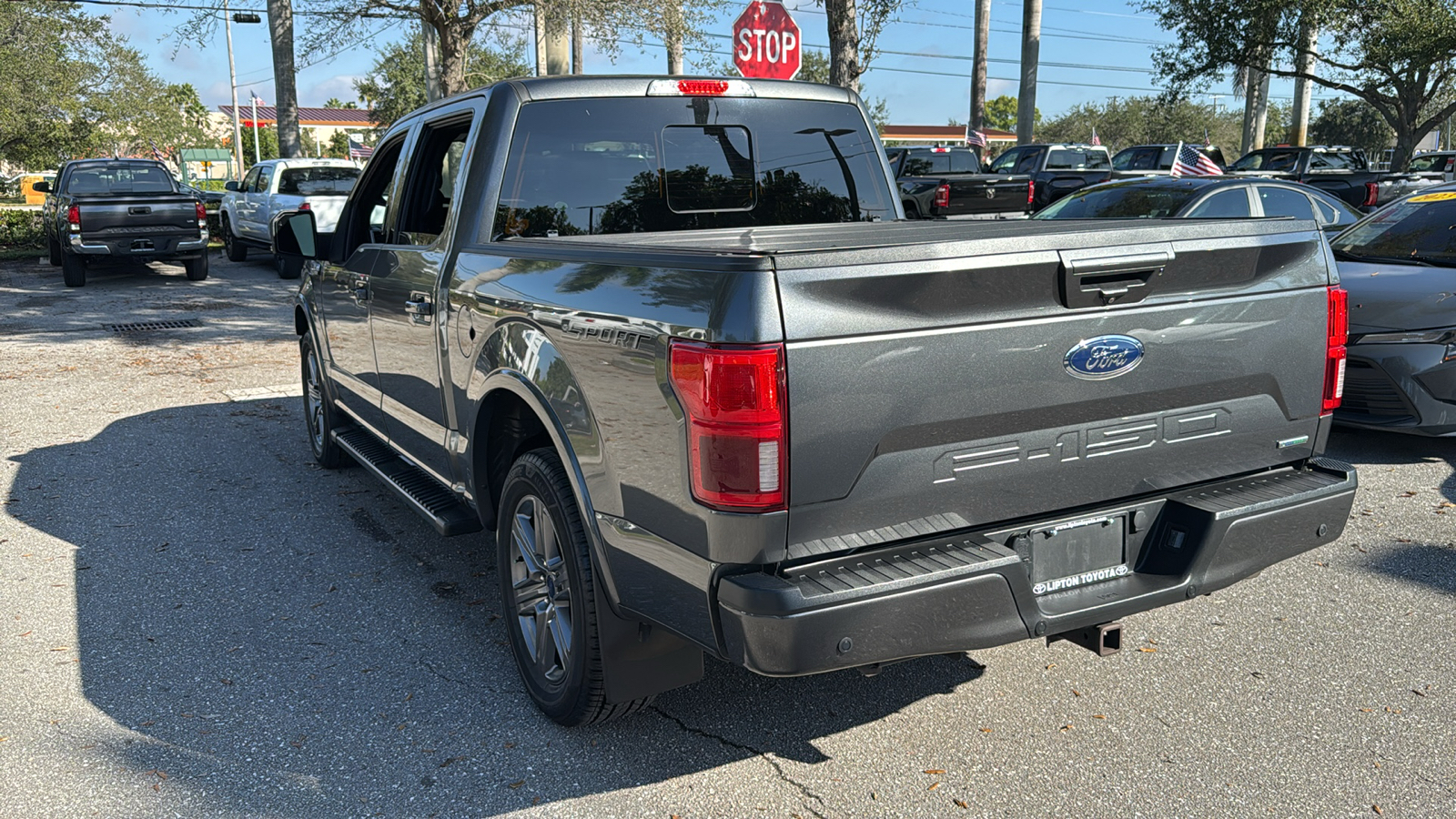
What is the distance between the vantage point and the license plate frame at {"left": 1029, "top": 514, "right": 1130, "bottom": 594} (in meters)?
2.94

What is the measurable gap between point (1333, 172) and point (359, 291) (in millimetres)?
24289

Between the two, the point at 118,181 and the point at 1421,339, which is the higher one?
the point at 118,181

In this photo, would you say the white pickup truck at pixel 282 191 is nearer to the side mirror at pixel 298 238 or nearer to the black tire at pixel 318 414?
the black tire at pixel 318 414

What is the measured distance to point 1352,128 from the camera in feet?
233

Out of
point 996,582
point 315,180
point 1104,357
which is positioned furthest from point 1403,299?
point 315,180

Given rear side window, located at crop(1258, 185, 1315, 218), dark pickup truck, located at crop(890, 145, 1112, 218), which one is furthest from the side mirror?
dark pickup truck, located at crop(890, 145, 1112, 218)

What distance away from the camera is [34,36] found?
93.2 feet

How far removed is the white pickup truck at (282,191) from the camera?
712 inches

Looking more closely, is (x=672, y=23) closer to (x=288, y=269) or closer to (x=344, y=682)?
(x=288, y=269)

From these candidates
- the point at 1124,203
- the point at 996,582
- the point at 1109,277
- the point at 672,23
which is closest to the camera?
the point at 996,582

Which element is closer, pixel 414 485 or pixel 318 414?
pixel 414 485

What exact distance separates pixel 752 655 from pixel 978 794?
0.98 m

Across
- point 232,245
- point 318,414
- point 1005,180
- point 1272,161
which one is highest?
point 1272,161

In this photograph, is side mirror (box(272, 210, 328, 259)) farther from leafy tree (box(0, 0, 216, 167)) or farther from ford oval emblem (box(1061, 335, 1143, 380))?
leafy tree (box(0, 0, 216, 167))
